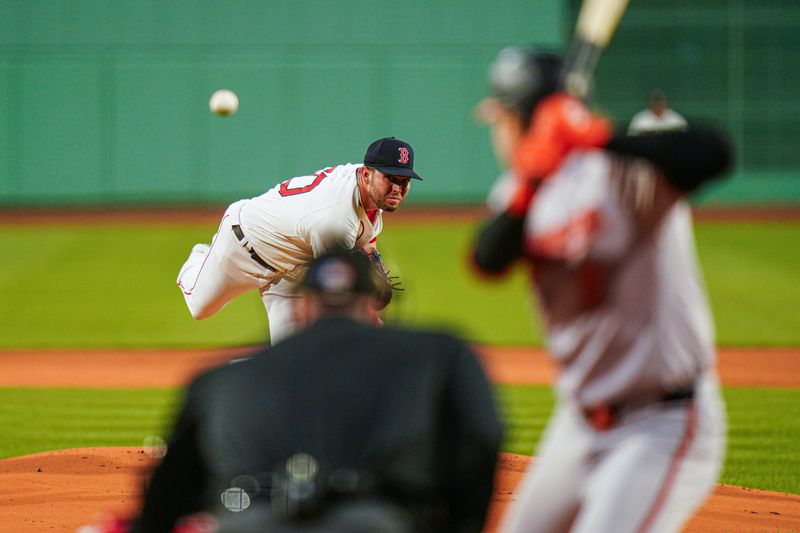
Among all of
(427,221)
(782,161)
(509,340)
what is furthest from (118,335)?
→ (782,161)

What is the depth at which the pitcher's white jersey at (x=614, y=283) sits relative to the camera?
280cm

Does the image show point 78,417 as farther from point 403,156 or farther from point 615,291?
point 615,291

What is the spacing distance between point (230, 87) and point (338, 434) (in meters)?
29.0

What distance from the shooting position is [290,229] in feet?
23.2

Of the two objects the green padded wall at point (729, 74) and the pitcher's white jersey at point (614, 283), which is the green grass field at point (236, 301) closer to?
the green padded wall at point (729, 74)

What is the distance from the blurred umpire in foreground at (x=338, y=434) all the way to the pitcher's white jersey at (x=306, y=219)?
3839 mm

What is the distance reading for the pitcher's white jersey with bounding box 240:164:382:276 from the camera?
22.2ft

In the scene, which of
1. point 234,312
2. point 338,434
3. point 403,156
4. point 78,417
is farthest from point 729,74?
point 338,434

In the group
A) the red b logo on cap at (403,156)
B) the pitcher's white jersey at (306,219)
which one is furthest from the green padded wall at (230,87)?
the red b logo on cap at (403,156)

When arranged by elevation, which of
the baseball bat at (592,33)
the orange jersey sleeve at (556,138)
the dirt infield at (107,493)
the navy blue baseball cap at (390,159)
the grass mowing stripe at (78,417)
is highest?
the baseball bat at (592,33)

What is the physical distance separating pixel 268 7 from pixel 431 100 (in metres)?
5.08

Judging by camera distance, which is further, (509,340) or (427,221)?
(427,221)

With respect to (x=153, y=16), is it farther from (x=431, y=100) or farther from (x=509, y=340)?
(x=509, y=340)

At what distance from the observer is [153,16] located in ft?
100
